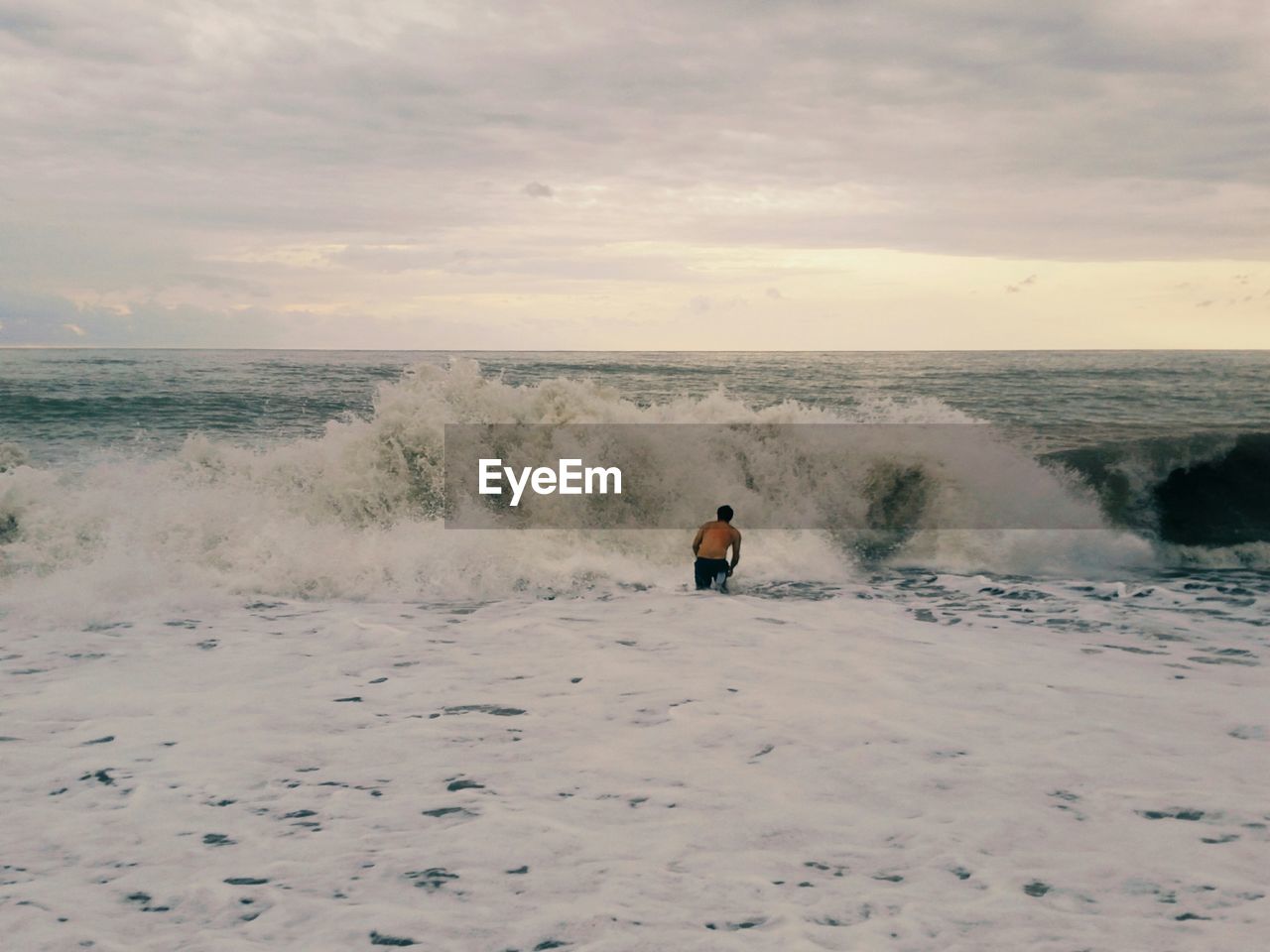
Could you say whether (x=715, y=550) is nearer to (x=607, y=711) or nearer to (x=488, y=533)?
(x=488, y=533)

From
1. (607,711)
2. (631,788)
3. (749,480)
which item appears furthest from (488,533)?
(631,788)

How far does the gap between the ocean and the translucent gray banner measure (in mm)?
148

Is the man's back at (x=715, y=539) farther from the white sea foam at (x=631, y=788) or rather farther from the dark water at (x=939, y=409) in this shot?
the dark water at (x=939, y=409)

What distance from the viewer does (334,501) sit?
45.9 ft

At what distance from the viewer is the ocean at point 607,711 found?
14.3 ft

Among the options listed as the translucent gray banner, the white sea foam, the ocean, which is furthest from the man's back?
the translucent gray banner

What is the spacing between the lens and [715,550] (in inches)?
453

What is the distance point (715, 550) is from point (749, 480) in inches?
171

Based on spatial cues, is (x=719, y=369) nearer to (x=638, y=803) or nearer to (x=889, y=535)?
(x=889, y=535)

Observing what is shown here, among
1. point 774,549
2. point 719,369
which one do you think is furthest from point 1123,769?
point 719,369

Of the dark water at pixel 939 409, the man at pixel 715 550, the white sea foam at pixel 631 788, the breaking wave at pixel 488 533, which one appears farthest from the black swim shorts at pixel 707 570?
the dark water at pixel 939 409

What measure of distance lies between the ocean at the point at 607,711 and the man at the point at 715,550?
15.4 inches

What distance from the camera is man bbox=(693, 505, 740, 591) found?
37.8 feet

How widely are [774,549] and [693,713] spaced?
7231 mm
